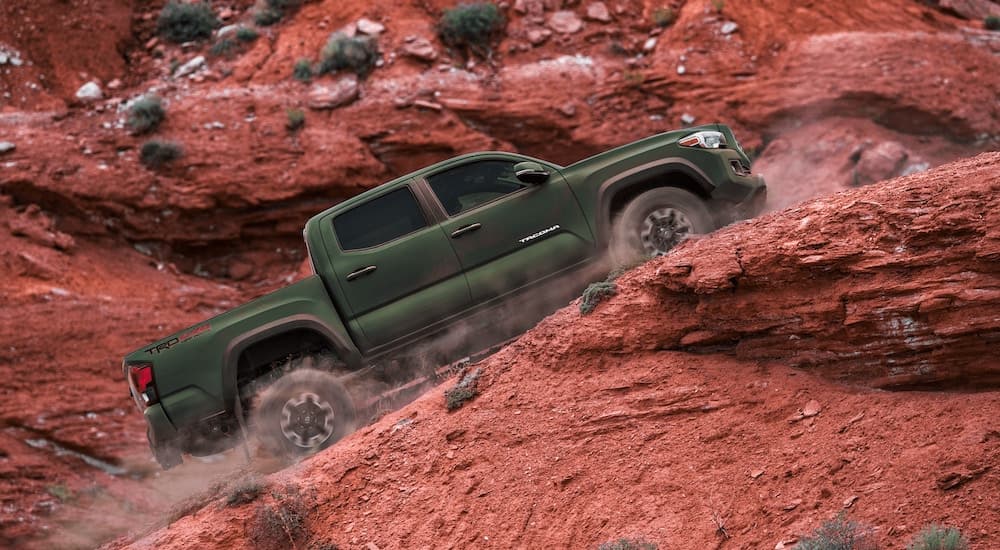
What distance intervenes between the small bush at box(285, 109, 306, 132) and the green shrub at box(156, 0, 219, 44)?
354cm

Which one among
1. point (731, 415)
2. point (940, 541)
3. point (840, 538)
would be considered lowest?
point (940, 541)

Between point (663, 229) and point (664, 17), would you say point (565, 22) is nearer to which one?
point (664, 17)

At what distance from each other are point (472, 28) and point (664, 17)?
11.5 ft

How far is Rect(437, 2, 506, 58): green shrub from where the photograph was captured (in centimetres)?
1883

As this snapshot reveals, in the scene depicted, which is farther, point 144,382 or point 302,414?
point 302,414

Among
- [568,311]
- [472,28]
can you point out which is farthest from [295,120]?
[568,311]

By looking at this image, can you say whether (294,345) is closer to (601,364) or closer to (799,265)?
(601,364)

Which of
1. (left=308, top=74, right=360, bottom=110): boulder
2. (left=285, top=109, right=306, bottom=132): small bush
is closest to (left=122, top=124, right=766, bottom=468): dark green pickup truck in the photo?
(left=285, top=109, right=306, bottom=132): small bush

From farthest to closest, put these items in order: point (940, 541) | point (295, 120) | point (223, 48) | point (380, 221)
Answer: point (223, 48), point (295, 120), point (380, 221), point (940, 541)

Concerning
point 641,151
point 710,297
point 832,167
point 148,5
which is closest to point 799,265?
point 710,297

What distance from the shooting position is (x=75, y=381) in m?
15.4

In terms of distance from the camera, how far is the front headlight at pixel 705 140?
9.32 metres

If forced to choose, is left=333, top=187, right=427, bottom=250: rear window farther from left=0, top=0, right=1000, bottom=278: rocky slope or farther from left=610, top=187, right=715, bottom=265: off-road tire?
left=0, top=0, right=1000, bottom=278: rocky slope

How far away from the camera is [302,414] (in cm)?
893
